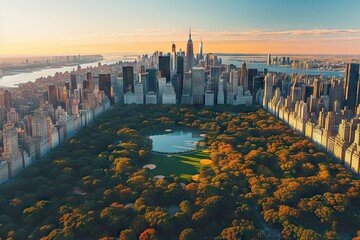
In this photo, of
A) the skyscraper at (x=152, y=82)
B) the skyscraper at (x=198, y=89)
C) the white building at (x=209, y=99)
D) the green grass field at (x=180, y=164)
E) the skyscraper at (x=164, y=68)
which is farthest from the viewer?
the skyscraper at (x=164, y=68)

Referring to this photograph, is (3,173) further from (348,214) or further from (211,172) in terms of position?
(348,214)

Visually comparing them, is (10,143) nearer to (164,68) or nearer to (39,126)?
(39,126)

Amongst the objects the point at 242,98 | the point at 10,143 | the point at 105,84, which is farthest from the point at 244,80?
the point at 10,143

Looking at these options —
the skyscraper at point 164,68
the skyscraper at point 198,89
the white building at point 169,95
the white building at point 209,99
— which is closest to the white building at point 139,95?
the white building at point 169,95

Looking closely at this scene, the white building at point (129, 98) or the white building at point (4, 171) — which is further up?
the white building at point (129, 98)

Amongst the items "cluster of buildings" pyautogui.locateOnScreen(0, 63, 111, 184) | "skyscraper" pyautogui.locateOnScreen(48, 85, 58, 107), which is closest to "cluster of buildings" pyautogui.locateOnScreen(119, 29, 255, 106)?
"cluster of buildings" pyautogui.locateOnScreen(0, 63, 111, 184)

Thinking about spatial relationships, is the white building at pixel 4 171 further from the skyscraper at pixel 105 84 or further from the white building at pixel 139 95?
the skyscraper at pixel 105 84
